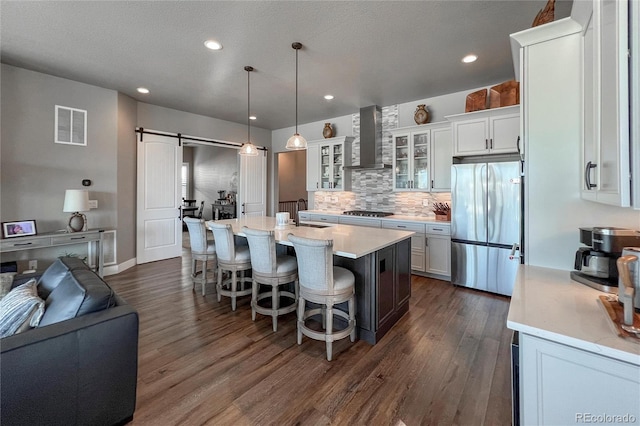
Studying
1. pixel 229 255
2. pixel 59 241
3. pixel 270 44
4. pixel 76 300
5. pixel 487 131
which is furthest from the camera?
pixel 487 131

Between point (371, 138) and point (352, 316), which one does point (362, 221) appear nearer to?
point (371, 138)

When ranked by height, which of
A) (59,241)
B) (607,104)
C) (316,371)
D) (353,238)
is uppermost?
(607,104)

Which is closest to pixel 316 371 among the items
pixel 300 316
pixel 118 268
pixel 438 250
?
pixel 300 316

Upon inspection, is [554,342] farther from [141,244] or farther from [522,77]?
[141,244]

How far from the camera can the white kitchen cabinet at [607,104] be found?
0.94 m

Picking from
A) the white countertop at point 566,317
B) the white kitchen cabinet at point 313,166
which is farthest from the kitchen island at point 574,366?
the white kitchen cabinet at point 313,166

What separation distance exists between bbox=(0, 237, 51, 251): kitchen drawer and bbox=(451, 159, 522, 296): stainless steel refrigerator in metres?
5.46

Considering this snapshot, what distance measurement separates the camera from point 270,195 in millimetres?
7199

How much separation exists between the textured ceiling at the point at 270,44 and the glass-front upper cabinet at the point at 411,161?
0.71m

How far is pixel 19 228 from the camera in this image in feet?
11.5

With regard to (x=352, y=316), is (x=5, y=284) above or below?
above

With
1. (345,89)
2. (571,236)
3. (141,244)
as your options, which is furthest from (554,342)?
(141,244)

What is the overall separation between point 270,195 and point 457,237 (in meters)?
4.69

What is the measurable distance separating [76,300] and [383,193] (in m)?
4.74
